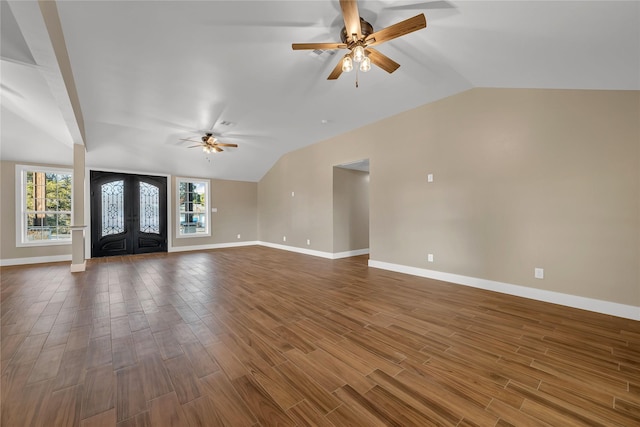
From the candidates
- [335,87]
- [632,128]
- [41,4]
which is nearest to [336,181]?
[335,87]

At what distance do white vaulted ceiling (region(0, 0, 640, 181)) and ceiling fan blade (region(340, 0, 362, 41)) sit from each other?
1.12 ft

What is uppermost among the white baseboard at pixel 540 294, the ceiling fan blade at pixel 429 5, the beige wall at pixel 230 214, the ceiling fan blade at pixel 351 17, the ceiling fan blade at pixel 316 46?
the ceiling fan blade at pixel 429 5

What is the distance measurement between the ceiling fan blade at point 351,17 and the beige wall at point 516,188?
2.51 meters

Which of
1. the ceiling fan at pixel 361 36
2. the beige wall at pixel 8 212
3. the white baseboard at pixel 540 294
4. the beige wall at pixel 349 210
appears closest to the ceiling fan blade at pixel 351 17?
the ceiling fan at pixel 361 36

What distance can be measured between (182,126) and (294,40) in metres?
3.41

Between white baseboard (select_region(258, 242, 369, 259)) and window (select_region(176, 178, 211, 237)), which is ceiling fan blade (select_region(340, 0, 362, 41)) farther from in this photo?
window (select_region(176, 178, 211, 237))

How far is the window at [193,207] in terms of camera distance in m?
7.77

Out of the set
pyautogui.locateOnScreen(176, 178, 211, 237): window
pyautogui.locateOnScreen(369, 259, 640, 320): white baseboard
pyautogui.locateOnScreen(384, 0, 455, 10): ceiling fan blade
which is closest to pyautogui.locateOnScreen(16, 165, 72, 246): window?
pyautogui.locateOnScreen(176, 178, 211, 237): window

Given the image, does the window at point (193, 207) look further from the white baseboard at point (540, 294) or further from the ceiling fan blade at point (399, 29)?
the ceiling fan blade at point (399, 29)

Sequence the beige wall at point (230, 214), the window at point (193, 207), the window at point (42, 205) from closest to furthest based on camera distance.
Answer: the window at point (42, 205), the window at point (193, 207), the beige wall at point (230, 214)

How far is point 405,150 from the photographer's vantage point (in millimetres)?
4648

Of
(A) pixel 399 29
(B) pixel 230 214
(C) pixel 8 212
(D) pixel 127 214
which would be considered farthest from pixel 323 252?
(C) pixel 8 212

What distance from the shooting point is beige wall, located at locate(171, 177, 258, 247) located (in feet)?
26.2

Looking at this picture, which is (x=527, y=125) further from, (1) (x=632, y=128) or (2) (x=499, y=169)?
(1) (x=632, y=128)
